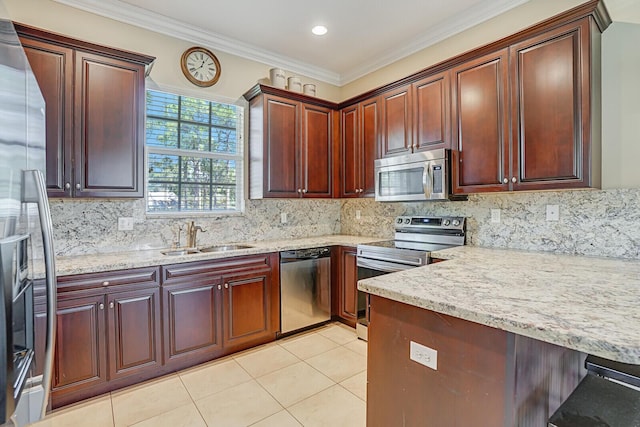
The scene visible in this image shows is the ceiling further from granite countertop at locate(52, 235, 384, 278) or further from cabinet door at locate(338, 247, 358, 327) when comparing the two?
cabinet door at locate(338, 247, 358, 327)

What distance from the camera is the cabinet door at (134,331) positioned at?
2.24 metres

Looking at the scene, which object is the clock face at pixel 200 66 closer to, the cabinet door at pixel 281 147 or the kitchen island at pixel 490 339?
the cabinet door at pixel 281 147

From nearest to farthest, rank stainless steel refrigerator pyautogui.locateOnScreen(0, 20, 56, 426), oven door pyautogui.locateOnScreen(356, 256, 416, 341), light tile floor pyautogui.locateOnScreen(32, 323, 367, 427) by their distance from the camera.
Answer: stainless steel refrigerator pyautogui.locateOnScreen(0, 20, 56, 426) → light tile floor pyautogui.locateOnScreen(32, 323, 367, 427) → oven door pyautogui.locateOnScreen(356, 256, 416, 341)

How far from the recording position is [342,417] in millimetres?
2006

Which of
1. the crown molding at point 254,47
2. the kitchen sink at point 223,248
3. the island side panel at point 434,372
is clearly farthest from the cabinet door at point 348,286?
the crown molding at point 254,47

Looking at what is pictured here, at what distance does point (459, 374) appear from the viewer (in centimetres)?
111

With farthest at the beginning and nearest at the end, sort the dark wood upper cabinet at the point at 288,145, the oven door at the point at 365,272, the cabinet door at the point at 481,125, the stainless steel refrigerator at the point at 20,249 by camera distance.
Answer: the dark wood upper cabinet at the point at 288,145 < the oven door at the point at 365,272 < the cabinet door at the point at 481,125 < the stainless steel refrigerator at the point at 20,249

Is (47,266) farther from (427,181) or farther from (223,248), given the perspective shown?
(427,181)

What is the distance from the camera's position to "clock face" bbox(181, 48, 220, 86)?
10.3 feet

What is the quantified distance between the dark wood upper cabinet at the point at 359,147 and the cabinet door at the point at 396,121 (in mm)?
105

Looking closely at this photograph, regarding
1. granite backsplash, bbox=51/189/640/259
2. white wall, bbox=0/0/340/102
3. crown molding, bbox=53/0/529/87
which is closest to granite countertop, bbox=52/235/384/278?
granite backsplash, bbox=51/189/640/259

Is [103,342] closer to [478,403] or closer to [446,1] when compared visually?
[478,403]

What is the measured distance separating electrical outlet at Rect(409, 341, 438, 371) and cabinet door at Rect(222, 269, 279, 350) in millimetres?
1892

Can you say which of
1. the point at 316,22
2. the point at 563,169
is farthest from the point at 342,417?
the point at 316,22
